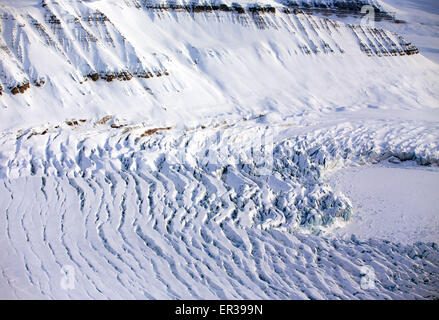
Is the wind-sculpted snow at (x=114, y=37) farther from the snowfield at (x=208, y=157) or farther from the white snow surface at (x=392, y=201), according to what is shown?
the white snow surface at (x=392, y=201)

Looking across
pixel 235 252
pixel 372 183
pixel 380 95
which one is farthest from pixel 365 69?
pixel 235 252

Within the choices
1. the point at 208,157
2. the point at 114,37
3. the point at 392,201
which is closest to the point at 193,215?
the point at 208,157

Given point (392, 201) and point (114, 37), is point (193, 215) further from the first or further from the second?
point (114, 37)

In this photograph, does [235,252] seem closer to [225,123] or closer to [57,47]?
[225,123]

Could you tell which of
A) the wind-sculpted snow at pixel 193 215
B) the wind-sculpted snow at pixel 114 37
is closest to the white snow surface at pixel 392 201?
the wind-sculpted snow at pixel 193 215

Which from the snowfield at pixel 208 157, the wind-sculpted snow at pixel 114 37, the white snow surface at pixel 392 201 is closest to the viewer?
the snowfield at pixel 208 157

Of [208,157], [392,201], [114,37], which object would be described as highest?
[114,37]
